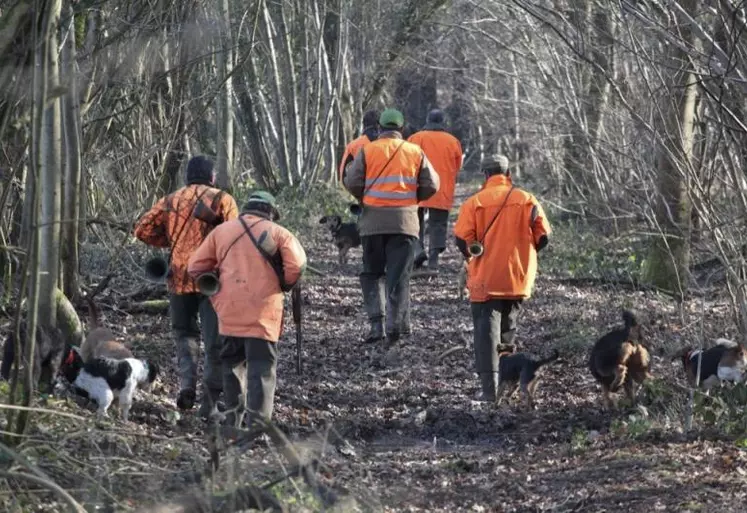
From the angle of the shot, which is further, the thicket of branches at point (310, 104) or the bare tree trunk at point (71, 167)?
the bare tree trunk at point (71, 167)

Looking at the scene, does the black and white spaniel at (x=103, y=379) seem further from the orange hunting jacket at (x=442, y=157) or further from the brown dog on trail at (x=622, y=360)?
the orange hunting jacket at (x=442, y=157)

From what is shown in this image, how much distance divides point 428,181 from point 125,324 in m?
3.55

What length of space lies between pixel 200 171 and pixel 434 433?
286 cm

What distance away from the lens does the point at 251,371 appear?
9.98 metres

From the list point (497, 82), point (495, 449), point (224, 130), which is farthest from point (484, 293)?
point (497, 82)

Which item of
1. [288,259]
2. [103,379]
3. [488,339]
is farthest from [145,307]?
[288,259]

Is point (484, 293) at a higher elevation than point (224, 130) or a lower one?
lower

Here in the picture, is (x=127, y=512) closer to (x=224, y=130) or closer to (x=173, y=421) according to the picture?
(x=173, y=421)

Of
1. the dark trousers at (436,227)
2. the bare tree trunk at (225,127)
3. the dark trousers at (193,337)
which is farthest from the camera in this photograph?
the dark trousers at (436,227)

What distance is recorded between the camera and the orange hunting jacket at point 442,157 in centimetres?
1919

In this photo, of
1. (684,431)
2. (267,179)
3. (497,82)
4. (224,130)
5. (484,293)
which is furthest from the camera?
(497,82)

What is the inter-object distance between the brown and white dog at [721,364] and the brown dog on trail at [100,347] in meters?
4.49

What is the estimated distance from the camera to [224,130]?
19.6 meters

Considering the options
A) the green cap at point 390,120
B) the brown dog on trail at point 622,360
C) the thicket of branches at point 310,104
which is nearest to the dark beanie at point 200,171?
the thicket of branches at point 310,104
